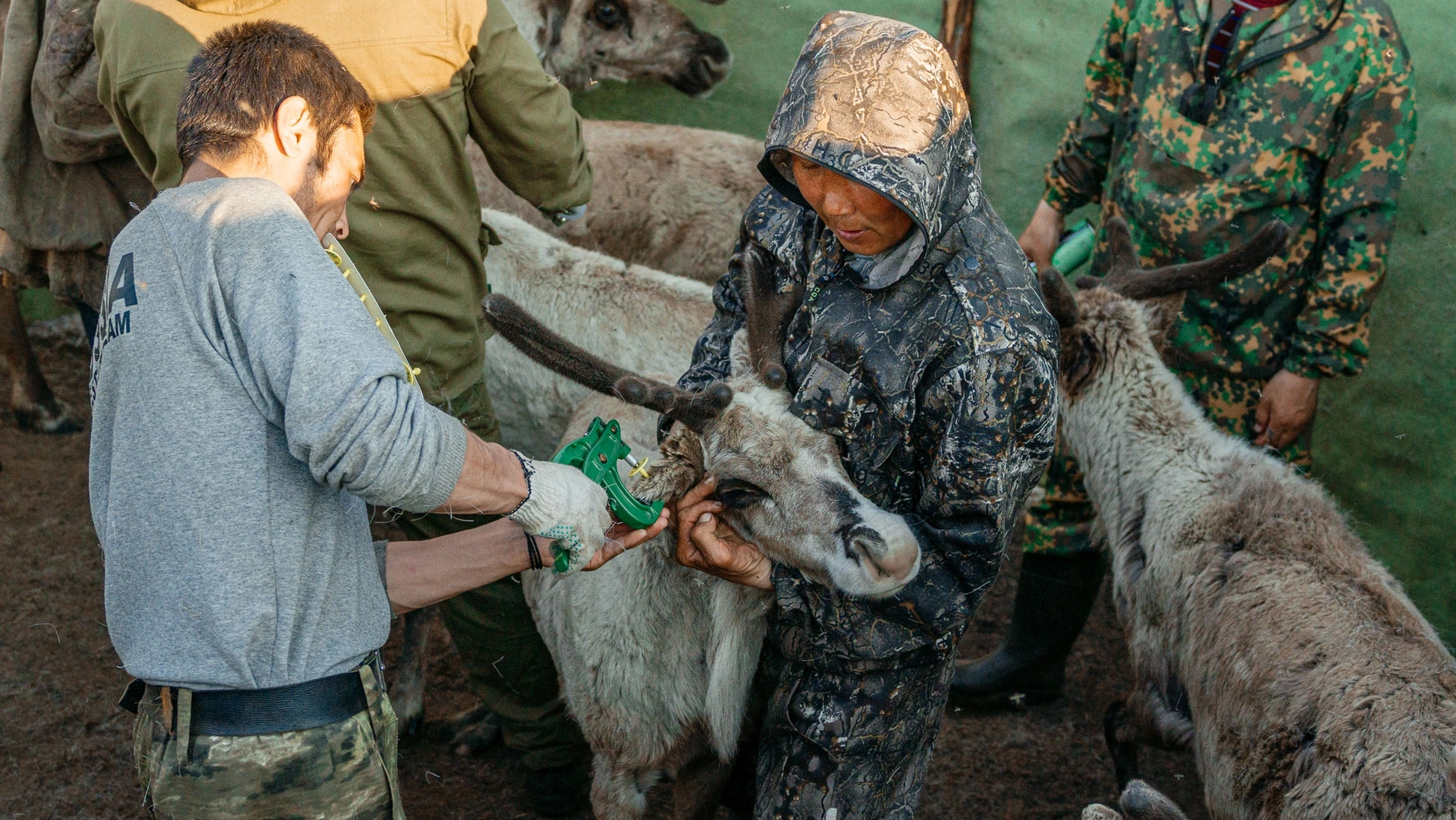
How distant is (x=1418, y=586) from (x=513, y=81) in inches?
160

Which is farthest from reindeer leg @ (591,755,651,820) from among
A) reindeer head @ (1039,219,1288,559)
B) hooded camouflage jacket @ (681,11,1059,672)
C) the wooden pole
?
the wooden pole

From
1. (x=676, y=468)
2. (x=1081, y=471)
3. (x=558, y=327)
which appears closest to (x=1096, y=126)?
(x=1081, y=471)

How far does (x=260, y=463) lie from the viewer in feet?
6.27

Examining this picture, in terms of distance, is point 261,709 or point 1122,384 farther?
point 1122,384

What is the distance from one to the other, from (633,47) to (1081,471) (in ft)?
12.2

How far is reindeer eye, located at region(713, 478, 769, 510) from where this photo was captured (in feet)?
8.56

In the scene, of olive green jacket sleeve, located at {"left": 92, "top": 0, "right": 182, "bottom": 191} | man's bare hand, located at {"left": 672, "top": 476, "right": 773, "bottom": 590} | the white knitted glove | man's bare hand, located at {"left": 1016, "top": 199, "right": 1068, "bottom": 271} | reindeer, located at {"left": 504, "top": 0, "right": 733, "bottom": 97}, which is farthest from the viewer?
reindeer, located at {"left": 504, "top": 0, "right": 733, "bottom": 97}

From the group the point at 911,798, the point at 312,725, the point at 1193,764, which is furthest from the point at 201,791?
the point at 1193,764

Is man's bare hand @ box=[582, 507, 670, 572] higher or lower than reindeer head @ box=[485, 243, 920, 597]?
lower

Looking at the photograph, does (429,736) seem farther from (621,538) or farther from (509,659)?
(621,538)

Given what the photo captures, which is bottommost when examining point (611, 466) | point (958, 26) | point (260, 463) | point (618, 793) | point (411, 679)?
point (411, 679)

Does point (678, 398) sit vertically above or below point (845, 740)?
above

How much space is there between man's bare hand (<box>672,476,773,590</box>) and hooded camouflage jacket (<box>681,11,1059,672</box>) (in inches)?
2.4

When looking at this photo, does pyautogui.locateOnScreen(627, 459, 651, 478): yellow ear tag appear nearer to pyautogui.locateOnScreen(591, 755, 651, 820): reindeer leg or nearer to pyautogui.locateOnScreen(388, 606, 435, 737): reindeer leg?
pyautogui.locateOnScreen(591, 755, 651, 820): reindeer leg
